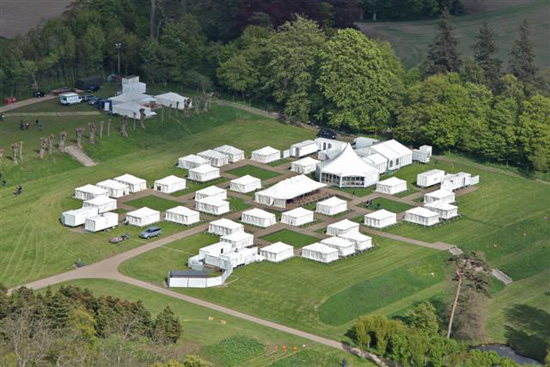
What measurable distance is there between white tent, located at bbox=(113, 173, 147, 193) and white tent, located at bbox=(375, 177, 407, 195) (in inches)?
1087

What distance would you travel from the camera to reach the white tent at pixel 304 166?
16112 cm

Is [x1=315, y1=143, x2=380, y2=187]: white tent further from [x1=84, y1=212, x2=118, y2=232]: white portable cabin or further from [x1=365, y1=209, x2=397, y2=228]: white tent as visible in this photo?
[x1=84, y1=212, x2=118, y2=232]: white portable cabin

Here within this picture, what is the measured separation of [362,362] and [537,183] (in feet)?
178

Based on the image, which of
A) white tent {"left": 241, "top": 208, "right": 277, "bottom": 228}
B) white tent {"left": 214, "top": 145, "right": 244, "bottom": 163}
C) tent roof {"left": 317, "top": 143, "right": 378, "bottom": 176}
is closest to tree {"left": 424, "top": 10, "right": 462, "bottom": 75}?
tent roof {"left": 317, "top": 143, "right": 378, "bottom": 176}

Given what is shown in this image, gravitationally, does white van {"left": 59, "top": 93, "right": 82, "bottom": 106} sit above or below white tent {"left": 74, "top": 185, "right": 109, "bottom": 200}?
above

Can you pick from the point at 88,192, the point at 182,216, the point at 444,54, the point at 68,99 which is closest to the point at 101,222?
the point at 182,216

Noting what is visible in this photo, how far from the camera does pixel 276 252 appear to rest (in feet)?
439

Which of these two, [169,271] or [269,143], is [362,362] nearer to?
[169,271]

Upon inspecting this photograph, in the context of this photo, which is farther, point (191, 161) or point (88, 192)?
point (191, 161)

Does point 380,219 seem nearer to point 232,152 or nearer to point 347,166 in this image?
point 347,166

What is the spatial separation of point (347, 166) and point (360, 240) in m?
21.4

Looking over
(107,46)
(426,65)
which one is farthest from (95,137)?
(426,65)

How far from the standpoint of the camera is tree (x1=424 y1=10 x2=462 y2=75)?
595 feet

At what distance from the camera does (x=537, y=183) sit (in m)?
161
